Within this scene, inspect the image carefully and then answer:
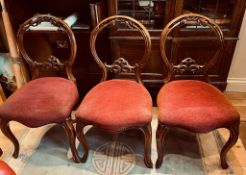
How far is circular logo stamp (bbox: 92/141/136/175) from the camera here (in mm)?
1513

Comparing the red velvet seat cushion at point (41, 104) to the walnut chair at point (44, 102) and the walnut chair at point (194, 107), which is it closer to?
the walnut chair at point (44, 102)

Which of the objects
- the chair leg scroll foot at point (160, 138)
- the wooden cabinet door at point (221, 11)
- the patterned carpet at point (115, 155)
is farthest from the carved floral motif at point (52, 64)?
the wooden cabinet door at point (221, 11)

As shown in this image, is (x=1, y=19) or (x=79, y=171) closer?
(x=79, y=171)

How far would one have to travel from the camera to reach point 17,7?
73.7 inches

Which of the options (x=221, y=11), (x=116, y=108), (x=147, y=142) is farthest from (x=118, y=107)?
(x=221, y=11)

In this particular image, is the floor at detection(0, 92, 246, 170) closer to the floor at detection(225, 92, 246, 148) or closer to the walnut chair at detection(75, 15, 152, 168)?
the floor at detection(225, 92, 246, 148)

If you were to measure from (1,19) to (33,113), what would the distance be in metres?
1.15

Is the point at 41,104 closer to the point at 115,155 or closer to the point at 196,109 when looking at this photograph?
the point at 115,155

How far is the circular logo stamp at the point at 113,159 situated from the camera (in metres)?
1.51

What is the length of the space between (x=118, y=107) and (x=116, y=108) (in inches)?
0.6

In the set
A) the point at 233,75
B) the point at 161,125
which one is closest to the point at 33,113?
the point at 161,125

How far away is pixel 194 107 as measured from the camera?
4.33 ft

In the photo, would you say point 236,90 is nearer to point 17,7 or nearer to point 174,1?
point 174,1

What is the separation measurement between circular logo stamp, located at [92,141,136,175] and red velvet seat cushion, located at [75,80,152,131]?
384 mm
